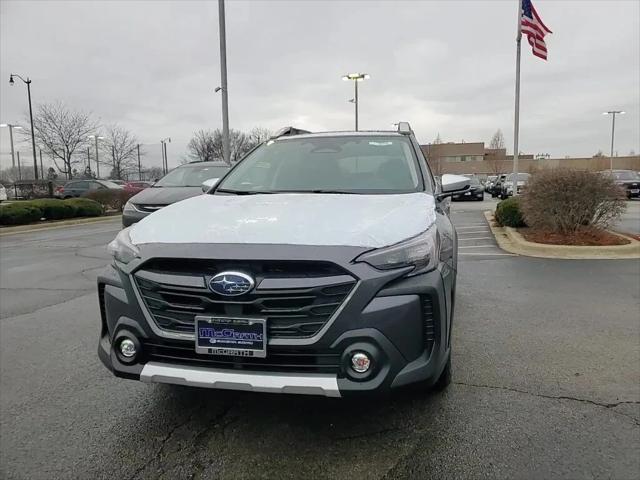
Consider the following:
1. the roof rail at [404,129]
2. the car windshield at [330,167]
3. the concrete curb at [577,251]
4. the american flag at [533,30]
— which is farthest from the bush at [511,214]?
the car windshield at [330,167]

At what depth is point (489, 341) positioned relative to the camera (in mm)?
4367

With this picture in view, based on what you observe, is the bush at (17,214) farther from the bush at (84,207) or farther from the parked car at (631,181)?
the parked car at (631,181)

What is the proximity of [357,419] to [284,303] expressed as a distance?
107 centimetres

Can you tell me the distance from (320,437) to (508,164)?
3529 inches

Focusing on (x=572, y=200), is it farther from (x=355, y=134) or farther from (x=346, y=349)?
(x=346, y=349)

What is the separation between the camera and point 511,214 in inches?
474

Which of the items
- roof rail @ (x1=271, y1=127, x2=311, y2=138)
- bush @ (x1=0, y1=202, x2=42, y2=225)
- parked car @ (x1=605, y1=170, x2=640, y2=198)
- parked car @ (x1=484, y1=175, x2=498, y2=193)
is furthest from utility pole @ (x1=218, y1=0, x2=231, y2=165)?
parked car @ (x1=484, y1=175, x2=498, y2=193)

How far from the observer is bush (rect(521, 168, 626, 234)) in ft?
29.7

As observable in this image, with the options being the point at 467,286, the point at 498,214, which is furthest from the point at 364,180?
the point at 498,214

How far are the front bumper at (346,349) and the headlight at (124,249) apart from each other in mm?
108

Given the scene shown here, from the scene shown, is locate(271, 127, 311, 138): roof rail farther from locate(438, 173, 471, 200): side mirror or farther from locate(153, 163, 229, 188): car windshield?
locate(153, 163, 229, 188): car windshield

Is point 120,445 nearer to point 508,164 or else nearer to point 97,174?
point 97,174

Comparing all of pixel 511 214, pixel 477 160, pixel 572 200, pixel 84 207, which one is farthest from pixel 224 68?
pixel 477 160

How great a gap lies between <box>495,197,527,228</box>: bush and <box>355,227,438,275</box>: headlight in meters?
9.89
